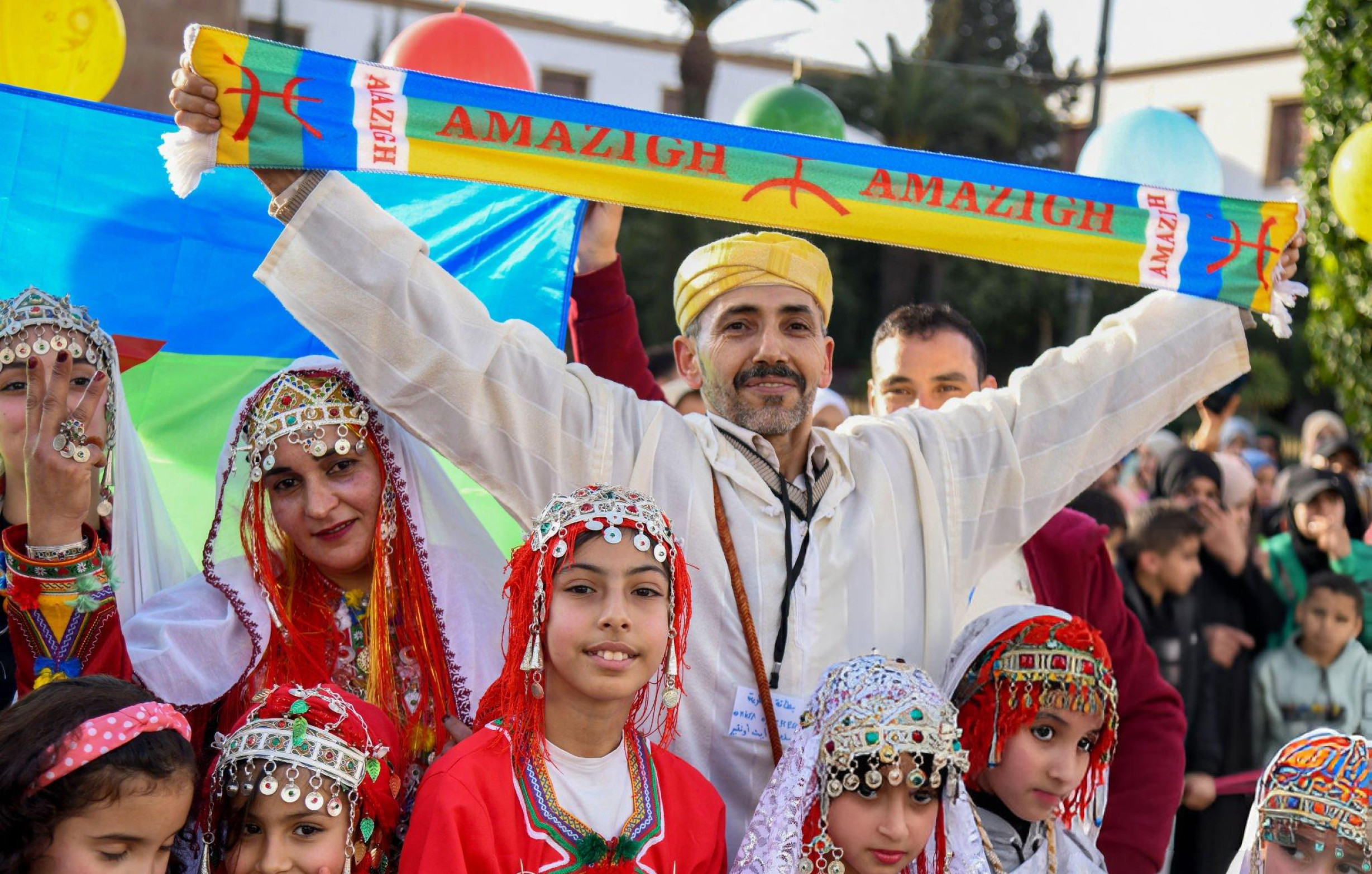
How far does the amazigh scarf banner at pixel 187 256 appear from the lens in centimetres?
377

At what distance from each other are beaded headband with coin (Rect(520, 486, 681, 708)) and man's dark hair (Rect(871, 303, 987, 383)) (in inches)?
60.0

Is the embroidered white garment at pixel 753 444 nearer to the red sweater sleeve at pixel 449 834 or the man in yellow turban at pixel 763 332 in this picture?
the man in yellow turban at pixel 763 332

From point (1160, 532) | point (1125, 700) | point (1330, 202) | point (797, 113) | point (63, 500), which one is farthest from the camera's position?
point (1330, 202)

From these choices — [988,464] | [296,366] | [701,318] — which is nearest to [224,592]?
[296,366]

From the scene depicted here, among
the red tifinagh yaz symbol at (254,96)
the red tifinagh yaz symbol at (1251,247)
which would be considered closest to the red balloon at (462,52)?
the red tifinagh yaz symbol at (254,96)

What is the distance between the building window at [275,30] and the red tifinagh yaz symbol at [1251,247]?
28451 millimetres

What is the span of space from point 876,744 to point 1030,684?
0.50m

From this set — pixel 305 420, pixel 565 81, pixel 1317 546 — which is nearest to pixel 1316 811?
pixel 305 420

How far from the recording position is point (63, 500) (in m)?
2.95

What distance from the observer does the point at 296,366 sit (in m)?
3.14

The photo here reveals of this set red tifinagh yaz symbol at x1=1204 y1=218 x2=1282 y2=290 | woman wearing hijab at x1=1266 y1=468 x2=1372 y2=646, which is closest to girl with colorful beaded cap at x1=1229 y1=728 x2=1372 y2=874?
red tifinagh yaz symbol at x1=1204 y1=218 x2=1282 y2=290

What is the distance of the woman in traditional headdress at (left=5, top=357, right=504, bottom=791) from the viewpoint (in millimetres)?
2996

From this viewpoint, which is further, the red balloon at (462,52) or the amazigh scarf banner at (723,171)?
the red balloon at (462,52)

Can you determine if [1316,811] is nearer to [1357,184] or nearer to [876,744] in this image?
[876,744]
